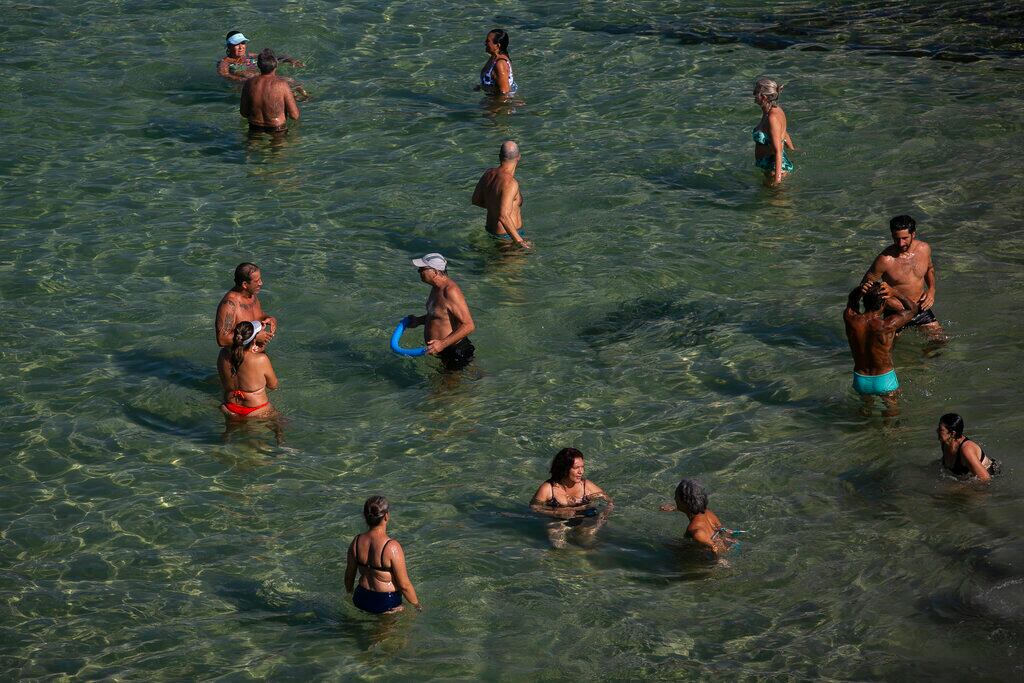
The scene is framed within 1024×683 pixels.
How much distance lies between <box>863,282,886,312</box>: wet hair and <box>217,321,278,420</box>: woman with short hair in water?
5398 mm

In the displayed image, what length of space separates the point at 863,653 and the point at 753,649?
729mm

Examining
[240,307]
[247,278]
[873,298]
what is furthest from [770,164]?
[240,307]

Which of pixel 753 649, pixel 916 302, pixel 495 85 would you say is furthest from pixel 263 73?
pixel 753 649

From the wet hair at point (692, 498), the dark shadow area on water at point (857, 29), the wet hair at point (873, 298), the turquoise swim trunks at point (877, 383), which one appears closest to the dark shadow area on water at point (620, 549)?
the wet hair at point (692, 498)

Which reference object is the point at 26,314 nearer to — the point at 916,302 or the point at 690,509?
the point at 690,509

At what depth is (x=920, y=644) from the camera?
8047mm

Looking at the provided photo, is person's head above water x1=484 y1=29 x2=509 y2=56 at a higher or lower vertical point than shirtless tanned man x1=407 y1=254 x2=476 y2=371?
higher

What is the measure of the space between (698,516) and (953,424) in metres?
2.23

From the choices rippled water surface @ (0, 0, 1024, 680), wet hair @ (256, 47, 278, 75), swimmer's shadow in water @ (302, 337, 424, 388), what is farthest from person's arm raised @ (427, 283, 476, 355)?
wet hair @ (256, 47, 278, 75)

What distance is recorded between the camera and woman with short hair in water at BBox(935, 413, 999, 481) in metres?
9.42

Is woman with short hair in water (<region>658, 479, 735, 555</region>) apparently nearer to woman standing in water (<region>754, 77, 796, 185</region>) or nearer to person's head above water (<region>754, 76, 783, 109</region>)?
woman standing in water (<region>754, 77, 796, 185</region>)

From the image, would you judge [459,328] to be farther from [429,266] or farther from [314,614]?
[314,614]

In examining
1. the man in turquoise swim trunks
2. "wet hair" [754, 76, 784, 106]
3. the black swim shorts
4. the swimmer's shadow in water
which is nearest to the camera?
the man in turquoise swim trunks

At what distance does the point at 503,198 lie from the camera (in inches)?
537
